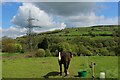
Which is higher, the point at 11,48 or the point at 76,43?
the point at 76,43

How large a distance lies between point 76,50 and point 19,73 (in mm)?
14942

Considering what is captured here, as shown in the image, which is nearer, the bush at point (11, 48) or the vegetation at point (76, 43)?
the vegetation at point (76, 43)

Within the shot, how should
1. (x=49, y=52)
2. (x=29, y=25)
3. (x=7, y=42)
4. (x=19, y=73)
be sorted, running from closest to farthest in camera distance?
(x=19, y=73) < (x=49, y=52) < (x=7, y=42) < (x=29, y=25)

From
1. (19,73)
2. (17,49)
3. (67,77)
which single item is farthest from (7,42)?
(67,77)

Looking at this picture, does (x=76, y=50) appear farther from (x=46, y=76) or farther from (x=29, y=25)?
(x=46, y=76)

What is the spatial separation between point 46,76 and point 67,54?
183 centimetres

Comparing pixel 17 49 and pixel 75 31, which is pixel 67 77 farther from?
pixel 75 31

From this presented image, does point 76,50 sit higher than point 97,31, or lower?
lower

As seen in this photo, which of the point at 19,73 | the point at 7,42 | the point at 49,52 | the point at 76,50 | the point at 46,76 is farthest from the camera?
the point at 7,42

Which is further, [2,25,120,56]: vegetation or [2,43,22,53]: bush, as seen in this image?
[2,43,22,53]: bush

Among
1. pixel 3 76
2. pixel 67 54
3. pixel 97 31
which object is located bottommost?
pixel 3 76

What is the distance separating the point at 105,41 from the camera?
125ft

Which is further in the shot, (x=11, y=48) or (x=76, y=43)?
(x=76, y=43)

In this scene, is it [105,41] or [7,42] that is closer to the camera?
[7,42]
